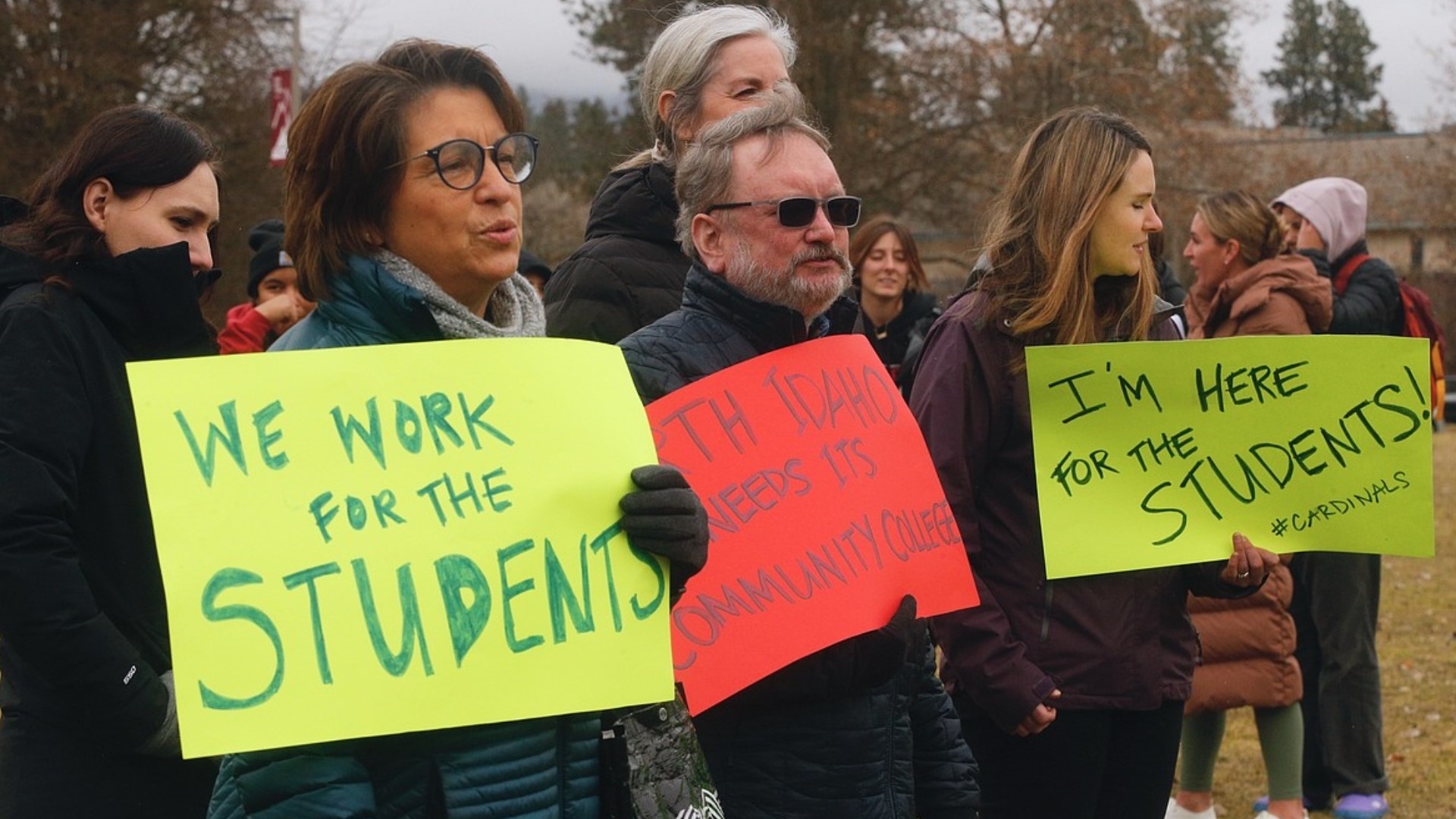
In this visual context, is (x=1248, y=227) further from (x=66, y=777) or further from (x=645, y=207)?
(x=66, y=777)

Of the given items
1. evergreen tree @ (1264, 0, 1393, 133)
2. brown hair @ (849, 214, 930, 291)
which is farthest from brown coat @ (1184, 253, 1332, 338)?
evergreen tree @ (1264, 0, 1393, 133)

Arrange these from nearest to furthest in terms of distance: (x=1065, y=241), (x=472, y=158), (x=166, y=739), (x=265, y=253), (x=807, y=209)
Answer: (x=472, y=158) → (x=166, y=739) → (x=807, y=209) → (x=1065, y=241) → (x=265, y=253)

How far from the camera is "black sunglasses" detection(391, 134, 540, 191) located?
6.86ft

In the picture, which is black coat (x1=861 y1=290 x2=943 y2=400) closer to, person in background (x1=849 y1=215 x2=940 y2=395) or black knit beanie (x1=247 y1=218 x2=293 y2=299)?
person in background (x1=849 y1=215 x2=940 y2=395)

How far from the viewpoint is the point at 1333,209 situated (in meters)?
6.38

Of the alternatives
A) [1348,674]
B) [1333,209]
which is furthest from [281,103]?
[1348,674]

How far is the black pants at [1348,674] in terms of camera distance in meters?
5.82

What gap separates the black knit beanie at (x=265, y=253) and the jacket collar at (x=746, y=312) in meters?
3.59

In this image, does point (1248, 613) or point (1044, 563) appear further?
point (1248, 613)

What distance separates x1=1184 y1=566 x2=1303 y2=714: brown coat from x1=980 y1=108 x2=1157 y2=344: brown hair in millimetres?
1960

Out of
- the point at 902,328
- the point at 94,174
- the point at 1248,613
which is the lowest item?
the point at 1248,613

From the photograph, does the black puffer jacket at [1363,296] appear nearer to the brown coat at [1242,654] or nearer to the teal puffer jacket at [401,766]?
the brown coat at [1242,654]

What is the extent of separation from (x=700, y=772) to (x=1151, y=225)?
1837 millimetres

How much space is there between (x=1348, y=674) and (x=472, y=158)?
4773 mm
